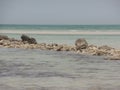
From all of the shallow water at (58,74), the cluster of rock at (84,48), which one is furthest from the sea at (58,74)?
the cluster of rock at (84,48)

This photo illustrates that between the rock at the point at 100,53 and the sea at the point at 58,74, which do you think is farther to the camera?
the rock at the point at 100,53

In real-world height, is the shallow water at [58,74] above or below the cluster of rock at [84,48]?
above

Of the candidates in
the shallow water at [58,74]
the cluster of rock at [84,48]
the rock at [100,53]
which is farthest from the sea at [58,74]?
the cluster of rock at [84,48]

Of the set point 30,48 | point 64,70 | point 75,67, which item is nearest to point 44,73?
point 64,70

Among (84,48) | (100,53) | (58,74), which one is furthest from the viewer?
(84,48)

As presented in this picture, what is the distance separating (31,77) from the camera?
1684cm

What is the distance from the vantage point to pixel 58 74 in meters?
17.8

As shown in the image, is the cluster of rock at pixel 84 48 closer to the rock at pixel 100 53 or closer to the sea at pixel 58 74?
the rock at pixel 100 53

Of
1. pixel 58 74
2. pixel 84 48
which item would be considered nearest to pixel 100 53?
pixel 84 48

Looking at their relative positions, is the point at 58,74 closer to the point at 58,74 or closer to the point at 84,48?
the point at 58,74

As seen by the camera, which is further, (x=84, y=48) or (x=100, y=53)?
(x=84, y=48)

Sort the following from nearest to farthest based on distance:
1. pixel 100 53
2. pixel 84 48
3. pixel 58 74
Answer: pixel 58 74
pixel 100 53
pixel 84 48

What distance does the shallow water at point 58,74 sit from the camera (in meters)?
14.7

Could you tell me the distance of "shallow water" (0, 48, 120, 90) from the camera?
48.3 feet
